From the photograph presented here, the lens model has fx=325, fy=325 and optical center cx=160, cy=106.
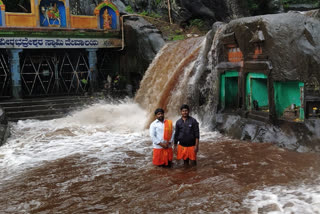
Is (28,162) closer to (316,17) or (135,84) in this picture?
(316,17)

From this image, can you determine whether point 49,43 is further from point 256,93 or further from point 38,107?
point 256,93

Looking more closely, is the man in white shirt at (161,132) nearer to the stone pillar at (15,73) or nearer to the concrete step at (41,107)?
the concrete step at (41,107)

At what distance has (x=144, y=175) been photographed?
20.8 feet

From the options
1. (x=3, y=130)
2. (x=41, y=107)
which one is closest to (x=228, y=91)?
(x=3, y=130)

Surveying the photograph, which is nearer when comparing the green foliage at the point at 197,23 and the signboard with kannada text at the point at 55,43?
the signboard with kannada text at the point at 55,43

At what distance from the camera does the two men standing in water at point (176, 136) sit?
235 inches

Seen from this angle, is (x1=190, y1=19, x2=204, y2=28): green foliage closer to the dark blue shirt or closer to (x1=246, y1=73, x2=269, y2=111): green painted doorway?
(x1=246, y1=73, x2=269, y2=111): green painted doorway

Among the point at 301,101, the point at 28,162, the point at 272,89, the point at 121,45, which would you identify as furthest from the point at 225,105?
the point at 121,45

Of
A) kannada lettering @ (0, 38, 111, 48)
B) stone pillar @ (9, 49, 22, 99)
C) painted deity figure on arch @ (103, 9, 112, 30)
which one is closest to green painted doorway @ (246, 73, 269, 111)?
kannada lettering @ (0, 38, 111, 48)

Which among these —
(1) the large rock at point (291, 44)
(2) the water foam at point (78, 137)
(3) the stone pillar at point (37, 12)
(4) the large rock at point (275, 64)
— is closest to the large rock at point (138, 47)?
(2) the water foam at point (78, 137)

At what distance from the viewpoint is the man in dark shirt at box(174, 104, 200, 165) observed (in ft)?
19.7

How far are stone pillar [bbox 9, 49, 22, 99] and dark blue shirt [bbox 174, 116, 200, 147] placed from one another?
11510mm

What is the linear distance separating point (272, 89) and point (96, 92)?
10520mm

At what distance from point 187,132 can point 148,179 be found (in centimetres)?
115
